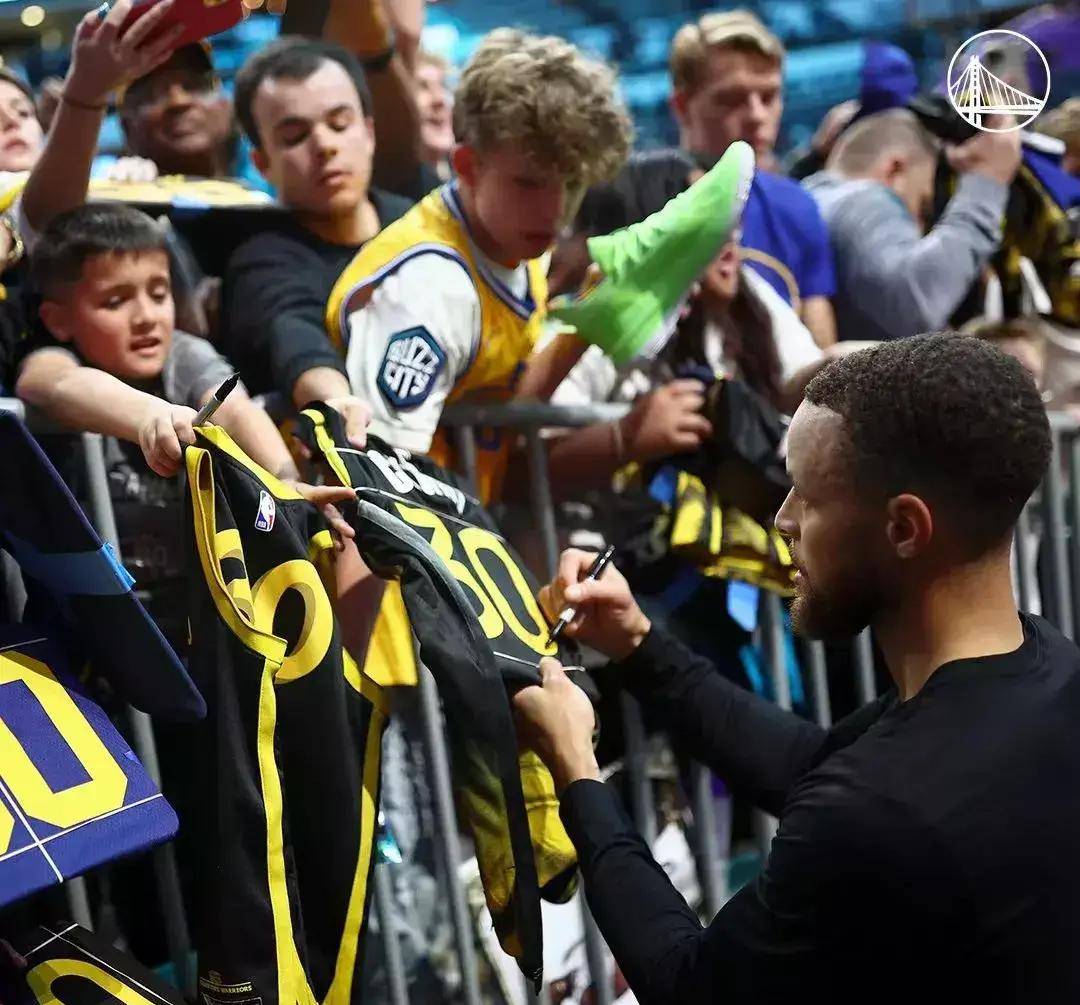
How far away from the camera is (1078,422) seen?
10.8 ft

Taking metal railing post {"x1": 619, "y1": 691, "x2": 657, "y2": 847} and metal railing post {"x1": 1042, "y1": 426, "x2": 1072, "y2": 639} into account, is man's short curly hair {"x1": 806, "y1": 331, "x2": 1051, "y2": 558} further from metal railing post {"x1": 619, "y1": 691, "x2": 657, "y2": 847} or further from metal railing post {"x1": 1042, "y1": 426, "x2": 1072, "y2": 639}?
metal railing post {"x1": 1042, "y1": 426, "x2": 1072, "y2": 639}

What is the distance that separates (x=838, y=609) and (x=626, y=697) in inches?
33.5

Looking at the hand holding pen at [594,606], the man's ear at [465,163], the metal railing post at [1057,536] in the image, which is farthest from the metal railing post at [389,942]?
A: the metal railing post at [1057,536]

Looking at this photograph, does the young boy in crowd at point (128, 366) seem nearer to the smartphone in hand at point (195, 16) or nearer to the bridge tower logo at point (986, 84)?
the smartphone in hand at point (195, 16)

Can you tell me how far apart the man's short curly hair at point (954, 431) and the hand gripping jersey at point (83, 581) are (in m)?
0.86

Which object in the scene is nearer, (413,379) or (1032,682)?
(1032,682)

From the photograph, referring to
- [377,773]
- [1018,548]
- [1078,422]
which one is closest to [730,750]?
[377,773]

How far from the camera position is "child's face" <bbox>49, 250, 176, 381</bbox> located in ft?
7.06

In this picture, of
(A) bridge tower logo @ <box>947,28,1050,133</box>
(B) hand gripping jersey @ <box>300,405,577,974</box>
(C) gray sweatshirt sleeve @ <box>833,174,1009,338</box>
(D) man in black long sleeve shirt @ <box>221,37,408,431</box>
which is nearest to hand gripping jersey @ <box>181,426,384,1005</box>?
(B) hand gripping jersey @ <box>300,405,577,974</box>

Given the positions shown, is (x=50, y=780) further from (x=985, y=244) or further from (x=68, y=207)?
(x=985, y=244)

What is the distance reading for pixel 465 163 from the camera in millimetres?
2428

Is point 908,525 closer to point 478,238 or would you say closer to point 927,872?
point 927,872

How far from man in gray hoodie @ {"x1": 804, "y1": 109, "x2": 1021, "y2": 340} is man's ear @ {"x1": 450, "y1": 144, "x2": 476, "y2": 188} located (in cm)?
104

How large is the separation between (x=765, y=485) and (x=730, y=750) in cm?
59
